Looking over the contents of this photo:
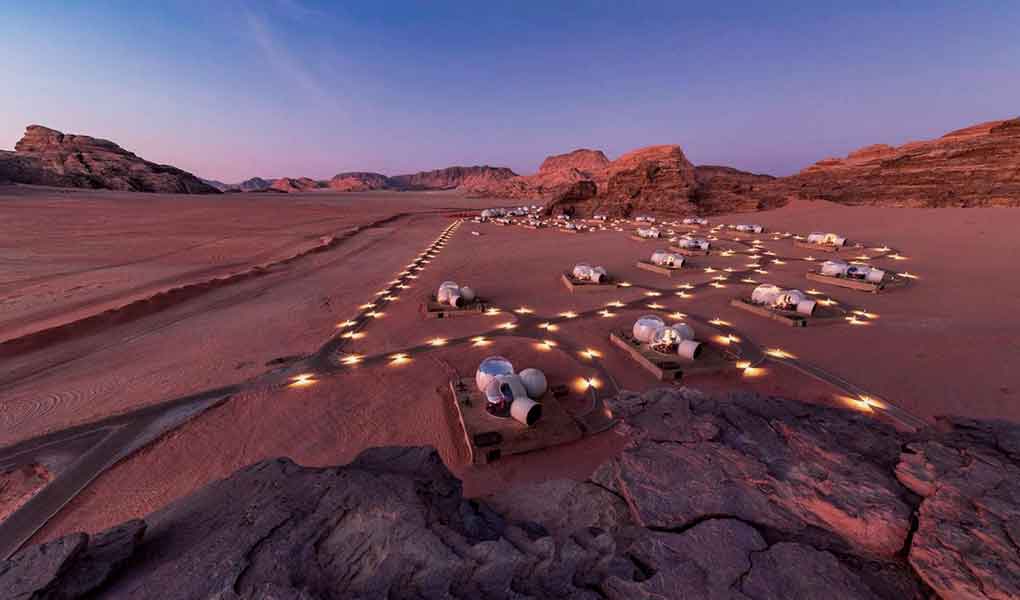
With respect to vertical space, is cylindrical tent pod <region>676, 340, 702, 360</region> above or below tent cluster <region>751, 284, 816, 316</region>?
below

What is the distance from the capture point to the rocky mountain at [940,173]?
103ft

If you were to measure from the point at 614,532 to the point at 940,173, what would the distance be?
5151cm

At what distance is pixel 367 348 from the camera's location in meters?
11.3

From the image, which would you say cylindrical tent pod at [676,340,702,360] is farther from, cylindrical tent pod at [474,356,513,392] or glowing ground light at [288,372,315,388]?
glowing ground light at [288,372,315,388]

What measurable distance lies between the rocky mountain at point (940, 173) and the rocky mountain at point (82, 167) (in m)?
119

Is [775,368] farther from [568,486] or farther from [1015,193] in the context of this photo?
[1015,193]

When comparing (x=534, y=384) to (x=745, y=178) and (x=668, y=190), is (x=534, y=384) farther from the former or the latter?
(x=745, y=178)

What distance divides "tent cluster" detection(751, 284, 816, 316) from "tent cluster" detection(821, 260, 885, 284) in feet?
21.4

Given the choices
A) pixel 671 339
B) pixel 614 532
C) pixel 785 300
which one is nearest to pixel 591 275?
pixel 785 300

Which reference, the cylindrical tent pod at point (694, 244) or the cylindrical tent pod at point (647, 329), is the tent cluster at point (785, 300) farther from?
the cylindrical tent pod at point (694, 244)

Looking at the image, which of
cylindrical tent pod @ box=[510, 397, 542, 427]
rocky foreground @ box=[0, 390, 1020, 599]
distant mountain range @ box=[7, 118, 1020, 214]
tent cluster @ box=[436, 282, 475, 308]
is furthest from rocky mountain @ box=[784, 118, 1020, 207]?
cylindrical tent pod @ box=[510, 397, 542, 427]

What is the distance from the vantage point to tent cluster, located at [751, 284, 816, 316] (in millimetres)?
13094

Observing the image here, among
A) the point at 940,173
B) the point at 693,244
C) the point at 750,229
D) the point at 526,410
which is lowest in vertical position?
the point at 526,410

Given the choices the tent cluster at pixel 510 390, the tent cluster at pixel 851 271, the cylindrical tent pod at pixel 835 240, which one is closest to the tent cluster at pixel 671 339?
the tent cluster at pixel 510 390
